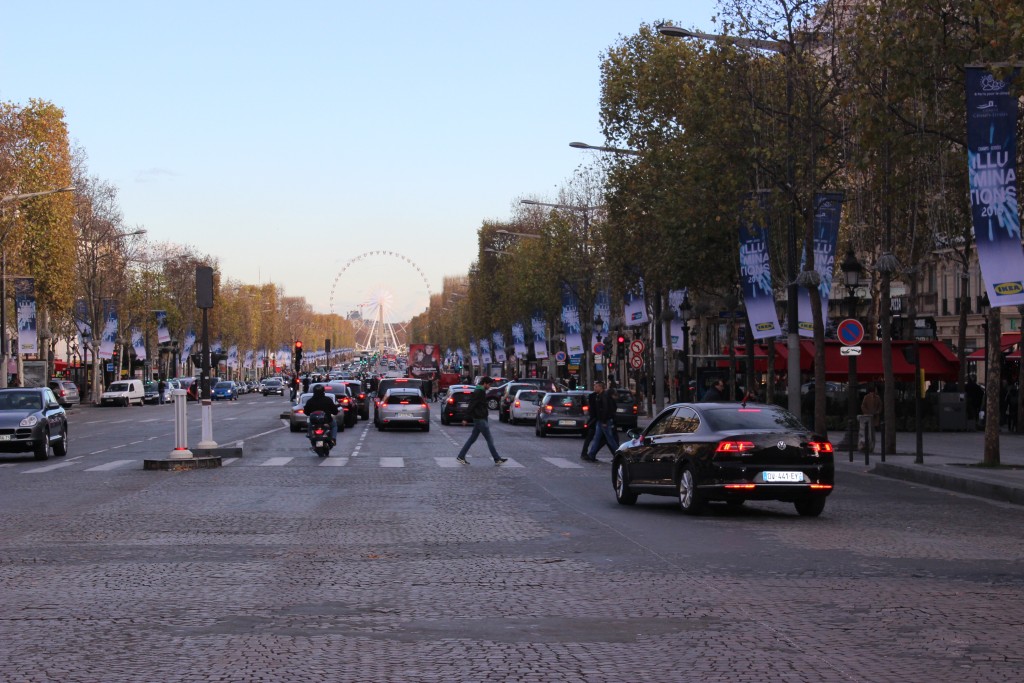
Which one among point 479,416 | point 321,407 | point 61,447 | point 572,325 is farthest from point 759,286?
point 572,325

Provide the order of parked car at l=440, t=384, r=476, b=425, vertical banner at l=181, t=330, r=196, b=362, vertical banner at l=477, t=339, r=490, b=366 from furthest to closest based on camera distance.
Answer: vertical banner at l=477, t=339, r=490, b=366
vertical banner at l=181, t=330, r=196, b=362
parked car at l=440, t=384, r=476, b=425

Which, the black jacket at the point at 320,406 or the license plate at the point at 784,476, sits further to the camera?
the black jacket at the point at 320,406

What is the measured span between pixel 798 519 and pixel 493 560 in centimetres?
588

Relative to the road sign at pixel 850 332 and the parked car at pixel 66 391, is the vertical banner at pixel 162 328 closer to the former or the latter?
the parked car at pixel 66 391

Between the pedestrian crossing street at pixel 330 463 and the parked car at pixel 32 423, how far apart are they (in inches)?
25.1

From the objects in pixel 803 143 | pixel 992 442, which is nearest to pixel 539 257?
pixel 803 143

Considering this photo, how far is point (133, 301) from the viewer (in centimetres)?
10388

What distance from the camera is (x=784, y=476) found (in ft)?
58.2

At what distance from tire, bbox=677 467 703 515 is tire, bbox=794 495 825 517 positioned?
4.18ft

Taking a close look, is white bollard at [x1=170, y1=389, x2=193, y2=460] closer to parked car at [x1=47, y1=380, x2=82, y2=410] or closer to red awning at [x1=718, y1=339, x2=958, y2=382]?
red awning at [x1=718, y1=339, x2=958, y2=382]

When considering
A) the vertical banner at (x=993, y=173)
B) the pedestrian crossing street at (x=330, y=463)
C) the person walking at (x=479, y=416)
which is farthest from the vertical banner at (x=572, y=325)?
the vertical banner at (x=993, y=173)

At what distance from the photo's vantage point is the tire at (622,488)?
65.6 ft

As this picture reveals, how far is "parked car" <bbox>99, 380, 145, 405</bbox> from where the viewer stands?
92.5m

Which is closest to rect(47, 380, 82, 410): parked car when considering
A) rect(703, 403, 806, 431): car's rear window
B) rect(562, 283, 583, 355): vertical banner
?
rect(562, 283, 583, 355): vertical banner
